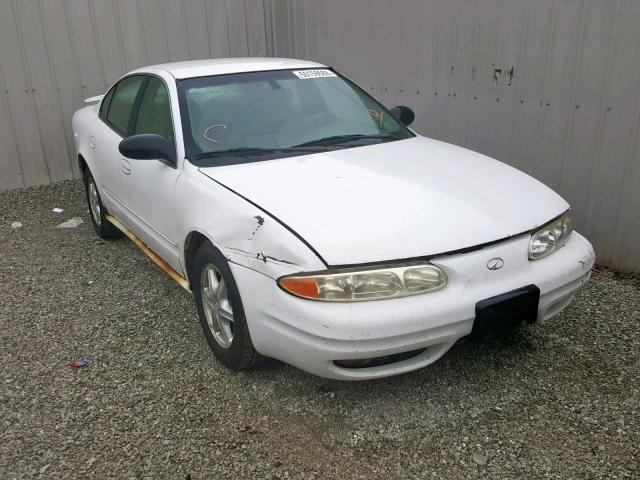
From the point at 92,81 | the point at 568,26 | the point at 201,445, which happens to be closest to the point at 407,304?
the point at 201,445

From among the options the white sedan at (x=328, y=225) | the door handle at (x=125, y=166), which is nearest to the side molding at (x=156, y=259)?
the white sedan at (x=328, y=225)

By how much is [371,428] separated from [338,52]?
5.05 m

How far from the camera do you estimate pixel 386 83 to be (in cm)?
612

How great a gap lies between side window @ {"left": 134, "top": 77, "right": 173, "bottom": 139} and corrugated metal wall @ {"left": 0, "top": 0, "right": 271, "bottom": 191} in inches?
139

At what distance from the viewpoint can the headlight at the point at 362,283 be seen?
2410mm

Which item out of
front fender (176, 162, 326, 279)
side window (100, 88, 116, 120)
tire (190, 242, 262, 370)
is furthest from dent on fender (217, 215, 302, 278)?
side window (100, 88, 116, 120)

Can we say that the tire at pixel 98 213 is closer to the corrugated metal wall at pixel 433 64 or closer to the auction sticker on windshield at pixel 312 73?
the auction sticker on windshield at pixel 312 73

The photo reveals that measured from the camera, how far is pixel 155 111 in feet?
12.8

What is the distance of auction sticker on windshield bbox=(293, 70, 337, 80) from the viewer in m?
3.99

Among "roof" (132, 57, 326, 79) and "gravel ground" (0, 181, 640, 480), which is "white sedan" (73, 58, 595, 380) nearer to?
"roof" (132, 57, 326, 79)

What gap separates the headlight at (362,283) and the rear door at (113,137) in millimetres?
2323

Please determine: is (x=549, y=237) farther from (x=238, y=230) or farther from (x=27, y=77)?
(x=27, y=77)

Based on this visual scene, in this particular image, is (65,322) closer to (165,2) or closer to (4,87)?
(4,87)

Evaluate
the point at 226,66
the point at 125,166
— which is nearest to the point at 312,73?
the point at 226,66
